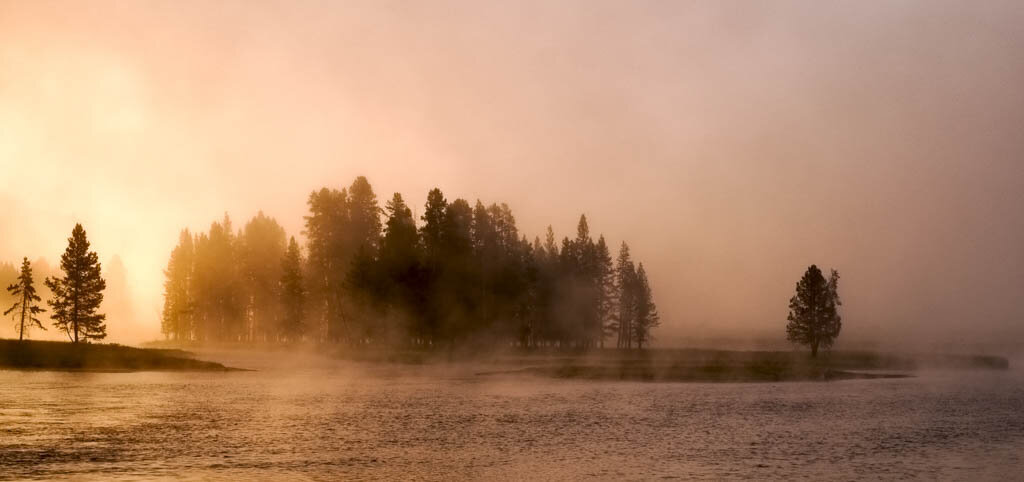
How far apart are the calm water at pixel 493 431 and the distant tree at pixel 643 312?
208ft

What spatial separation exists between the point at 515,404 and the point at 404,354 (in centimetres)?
4730

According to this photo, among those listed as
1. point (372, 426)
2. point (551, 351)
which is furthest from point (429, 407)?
point (551, 351)

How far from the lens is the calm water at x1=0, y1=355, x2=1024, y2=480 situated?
28.7 meters

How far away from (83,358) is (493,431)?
61333 mm

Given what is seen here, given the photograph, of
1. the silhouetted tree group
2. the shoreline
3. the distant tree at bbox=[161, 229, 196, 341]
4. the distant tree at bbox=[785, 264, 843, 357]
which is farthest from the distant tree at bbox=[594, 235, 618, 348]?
the distant tree at bbox=[161, 229, 196, 341]

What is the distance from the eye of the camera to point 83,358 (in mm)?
81062

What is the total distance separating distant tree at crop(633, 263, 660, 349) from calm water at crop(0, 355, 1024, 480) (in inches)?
2490

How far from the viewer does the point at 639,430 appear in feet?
128

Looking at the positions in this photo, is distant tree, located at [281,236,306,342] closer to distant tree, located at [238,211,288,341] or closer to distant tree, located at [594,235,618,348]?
distant tree, located at [238,211,288,341]

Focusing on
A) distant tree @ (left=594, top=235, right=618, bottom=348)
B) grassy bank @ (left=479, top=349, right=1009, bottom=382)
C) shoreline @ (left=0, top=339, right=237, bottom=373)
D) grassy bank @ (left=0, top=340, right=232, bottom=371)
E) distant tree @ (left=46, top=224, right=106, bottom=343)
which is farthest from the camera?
distant tree @ (left=594, top=235, right=618, bottom=348)

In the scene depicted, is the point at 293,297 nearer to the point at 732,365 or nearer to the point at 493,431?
the point at 732,365

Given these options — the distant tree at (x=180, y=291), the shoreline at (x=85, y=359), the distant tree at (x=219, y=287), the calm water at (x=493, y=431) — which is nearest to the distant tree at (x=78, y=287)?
the shoreline at (x=85, y=359)

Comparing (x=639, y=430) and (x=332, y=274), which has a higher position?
(x=332, y=274)

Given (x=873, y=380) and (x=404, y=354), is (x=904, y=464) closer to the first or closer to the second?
(x=873, y=380)
